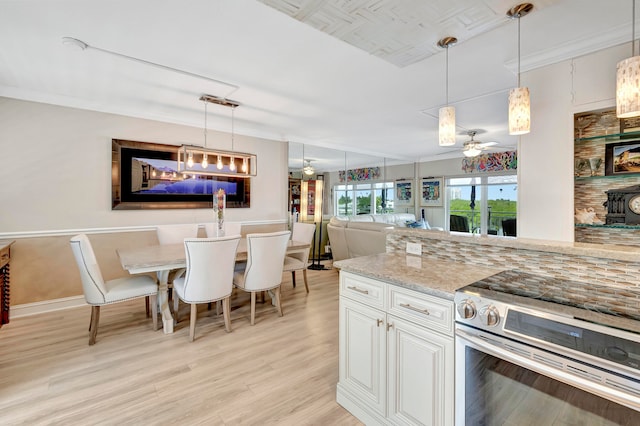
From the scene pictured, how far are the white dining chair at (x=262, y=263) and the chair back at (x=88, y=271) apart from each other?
3.97 feet

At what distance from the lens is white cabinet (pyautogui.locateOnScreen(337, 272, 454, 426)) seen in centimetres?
136

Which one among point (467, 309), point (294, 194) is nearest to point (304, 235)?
point (294, 194)

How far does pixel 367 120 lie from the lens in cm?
455

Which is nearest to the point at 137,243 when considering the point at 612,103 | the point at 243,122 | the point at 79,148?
the point at 79,148

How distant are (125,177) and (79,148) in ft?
1.91

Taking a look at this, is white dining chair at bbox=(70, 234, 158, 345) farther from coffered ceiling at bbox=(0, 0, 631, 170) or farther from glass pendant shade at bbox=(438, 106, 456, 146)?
glass pendant shade at bbox=(438, 106, 456, 146)

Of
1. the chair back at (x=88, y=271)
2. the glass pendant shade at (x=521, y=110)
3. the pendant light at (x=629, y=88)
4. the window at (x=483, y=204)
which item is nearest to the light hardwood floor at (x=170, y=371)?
the chair back at (x=88, y=271)

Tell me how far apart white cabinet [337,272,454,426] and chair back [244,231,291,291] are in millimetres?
1431

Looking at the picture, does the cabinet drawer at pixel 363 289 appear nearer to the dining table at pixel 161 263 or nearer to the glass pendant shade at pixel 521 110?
the glass pendant shade at pixel 521 110

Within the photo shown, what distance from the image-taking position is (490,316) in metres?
1.18

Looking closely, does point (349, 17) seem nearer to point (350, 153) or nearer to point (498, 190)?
point (350, 153)

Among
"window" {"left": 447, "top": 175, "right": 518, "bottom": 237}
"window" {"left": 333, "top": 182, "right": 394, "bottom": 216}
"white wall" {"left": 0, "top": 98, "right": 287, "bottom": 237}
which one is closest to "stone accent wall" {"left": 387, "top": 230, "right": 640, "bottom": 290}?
"white wall" {"left": 0, "top": 98, "right": 287, "bottom": 237}

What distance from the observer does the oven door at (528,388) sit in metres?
0.94

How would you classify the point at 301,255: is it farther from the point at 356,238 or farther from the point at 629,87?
the point at 629,87
